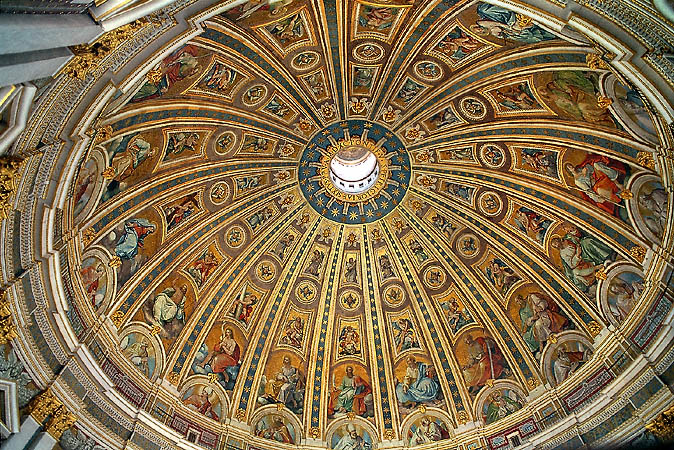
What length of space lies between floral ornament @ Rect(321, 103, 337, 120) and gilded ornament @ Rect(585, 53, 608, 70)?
907 cm

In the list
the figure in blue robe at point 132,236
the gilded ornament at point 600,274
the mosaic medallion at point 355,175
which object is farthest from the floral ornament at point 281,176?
the gilded ornament at point 600,274

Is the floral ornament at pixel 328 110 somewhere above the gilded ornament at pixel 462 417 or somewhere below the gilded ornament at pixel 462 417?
above

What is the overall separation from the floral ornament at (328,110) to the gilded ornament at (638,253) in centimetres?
1027

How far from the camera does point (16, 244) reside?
1209 cm

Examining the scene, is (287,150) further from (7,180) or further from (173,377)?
(7,180)

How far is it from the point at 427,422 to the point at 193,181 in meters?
10.9

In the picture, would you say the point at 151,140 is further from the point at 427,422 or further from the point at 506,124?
the point at 427,422

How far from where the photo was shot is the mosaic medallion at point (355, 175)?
21609 millimetres

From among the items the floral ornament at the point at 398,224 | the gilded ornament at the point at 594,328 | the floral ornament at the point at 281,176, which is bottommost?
the gilded ornament at the point at 594,328

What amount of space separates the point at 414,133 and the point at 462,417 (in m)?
9.57

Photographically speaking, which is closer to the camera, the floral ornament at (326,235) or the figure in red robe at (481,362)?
the figure in red robe at (481,362)

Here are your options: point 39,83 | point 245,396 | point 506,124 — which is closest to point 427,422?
point 245,396

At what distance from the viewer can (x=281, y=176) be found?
2192 centimetres

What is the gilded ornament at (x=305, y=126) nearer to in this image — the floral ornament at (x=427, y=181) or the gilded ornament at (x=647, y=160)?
the floral ornament at (x=427, y=181)
